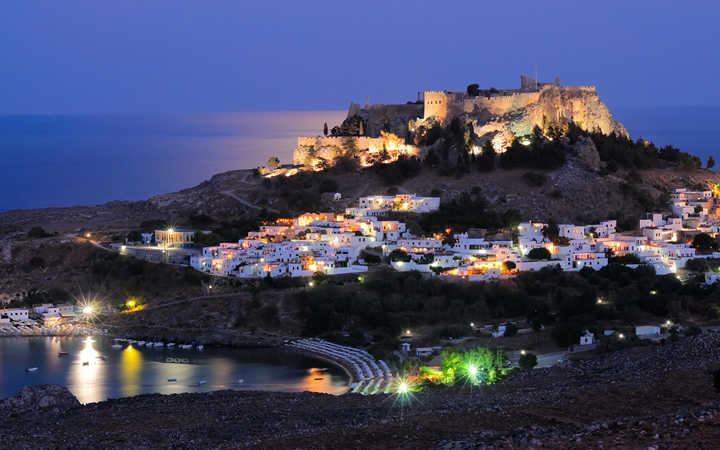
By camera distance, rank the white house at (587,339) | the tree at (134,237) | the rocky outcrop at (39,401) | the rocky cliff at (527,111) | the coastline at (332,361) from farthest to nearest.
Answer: the rocky cliff at (527,111), the tree at (134,237), the white house at (587,339), the coastline at (332,361), the rocky outcrop at (39,401)

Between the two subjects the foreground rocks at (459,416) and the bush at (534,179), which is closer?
the foreground rocks at (459,416)

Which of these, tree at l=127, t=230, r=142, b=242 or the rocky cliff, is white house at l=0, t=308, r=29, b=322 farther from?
the rocky cliff

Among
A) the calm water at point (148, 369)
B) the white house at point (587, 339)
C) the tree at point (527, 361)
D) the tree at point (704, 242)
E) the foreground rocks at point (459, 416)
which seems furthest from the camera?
the tree at point (704, 242)

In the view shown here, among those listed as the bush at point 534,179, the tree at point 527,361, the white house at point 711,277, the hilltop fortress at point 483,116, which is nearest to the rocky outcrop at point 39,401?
the tree at point 527,361

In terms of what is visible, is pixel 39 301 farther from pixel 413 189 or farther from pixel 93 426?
pixel 93 426

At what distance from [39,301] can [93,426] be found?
16933 millimetres

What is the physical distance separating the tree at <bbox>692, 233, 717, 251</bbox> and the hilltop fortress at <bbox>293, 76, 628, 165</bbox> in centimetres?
953

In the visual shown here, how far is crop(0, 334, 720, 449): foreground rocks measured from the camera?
35.6 ft

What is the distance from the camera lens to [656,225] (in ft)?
114

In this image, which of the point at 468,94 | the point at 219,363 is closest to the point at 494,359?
the point at 219,363

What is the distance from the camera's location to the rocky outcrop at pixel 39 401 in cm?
1786

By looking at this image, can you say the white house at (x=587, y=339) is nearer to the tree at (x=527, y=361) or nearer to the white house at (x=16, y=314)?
the tree at (x=527, y=361)

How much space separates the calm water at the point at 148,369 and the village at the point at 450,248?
524 centimetres

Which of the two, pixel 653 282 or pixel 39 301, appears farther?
pixel 39 301
